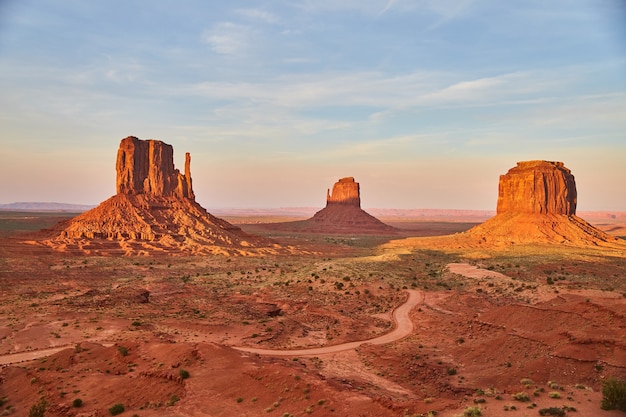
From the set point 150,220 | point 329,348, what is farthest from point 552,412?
point 150,220

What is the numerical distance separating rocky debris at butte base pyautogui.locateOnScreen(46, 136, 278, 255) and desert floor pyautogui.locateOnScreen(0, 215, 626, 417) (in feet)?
69.7

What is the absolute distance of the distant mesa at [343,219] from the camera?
170250 mm

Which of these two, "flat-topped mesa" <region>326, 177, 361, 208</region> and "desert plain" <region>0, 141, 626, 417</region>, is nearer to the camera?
"desert plain" <region>0, 141, 626, 417</region>

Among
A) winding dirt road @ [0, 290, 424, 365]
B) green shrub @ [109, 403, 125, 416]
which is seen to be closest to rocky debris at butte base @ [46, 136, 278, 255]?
winding dirt road @ [0, 290, 424, 365]

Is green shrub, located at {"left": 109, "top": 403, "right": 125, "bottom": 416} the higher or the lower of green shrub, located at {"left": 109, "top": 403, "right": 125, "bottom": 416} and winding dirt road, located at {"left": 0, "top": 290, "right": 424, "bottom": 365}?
the higher

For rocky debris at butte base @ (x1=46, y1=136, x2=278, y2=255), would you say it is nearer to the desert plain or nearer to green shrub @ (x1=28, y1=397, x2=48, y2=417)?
the desert plain

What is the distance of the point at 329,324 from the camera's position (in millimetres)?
36625

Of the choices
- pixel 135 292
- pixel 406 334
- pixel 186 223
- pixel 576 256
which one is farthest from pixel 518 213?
pixel 135 292

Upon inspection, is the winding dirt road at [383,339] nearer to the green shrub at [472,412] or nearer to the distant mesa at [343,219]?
the green shrub at [472,412]

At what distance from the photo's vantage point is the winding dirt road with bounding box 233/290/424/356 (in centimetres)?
2888

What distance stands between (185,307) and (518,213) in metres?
95.8

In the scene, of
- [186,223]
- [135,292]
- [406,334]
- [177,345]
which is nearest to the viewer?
[177,345]

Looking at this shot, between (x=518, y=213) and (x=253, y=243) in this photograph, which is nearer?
(x=253, y=243)

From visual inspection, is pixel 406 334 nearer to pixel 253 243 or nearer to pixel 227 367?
pixel 227 367
